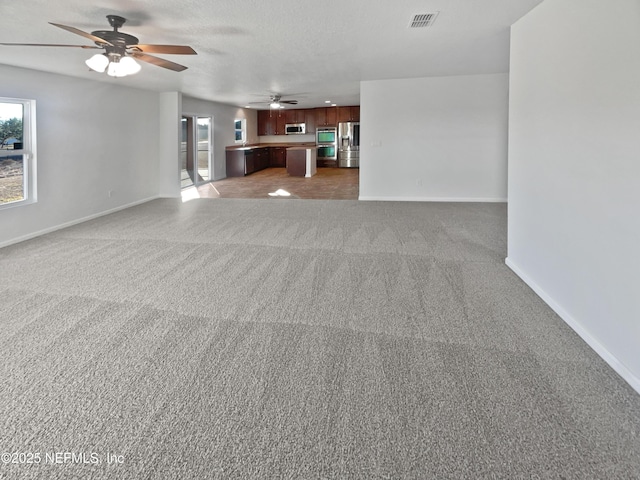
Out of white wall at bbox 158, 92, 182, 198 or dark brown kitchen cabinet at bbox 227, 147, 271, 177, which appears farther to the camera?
dark brown kitchen cabinet at bbox 227, 147, 271, 177

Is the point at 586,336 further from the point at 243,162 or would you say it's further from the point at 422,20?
the point at 243,162

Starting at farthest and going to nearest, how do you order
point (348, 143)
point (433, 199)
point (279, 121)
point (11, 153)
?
point (279, 121), point (348, 143), point (433, 199), point (11, 153)

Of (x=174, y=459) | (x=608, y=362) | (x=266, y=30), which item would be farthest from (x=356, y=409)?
(x=266, y=30)

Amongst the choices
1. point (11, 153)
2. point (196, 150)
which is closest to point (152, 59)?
point (11, 153)

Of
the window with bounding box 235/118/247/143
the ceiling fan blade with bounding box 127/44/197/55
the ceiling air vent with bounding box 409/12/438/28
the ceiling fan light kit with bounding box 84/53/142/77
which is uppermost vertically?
the window with bounding box 235/118/247/143

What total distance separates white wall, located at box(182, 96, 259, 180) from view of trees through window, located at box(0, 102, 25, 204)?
5.00m

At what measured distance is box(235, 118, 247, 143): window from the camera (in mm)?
13484

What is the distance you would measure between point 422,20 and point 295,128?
1178cm

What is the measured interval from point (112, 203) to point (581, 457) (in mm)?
7525

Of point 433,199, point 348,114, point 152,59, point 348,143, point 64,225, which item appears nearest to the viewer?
point 152,59

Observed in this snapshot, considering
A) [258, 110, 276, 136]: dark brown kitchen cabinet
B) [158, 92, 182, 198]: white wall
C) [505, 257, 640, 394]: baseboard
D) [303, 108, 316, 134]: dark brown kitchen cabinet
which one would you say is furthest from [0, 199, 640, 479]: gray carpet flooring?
[258, 110, 276, 136]: dark brown kitchen cabinet

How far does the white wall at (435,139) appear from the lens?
7.58m

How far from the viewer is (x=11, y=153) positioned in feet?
17.1

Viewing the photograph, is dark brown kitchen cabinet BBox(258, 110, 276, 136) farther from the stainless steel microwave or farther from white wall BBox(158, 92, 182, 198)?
white wall BBox(158, 92, 182, 198)
